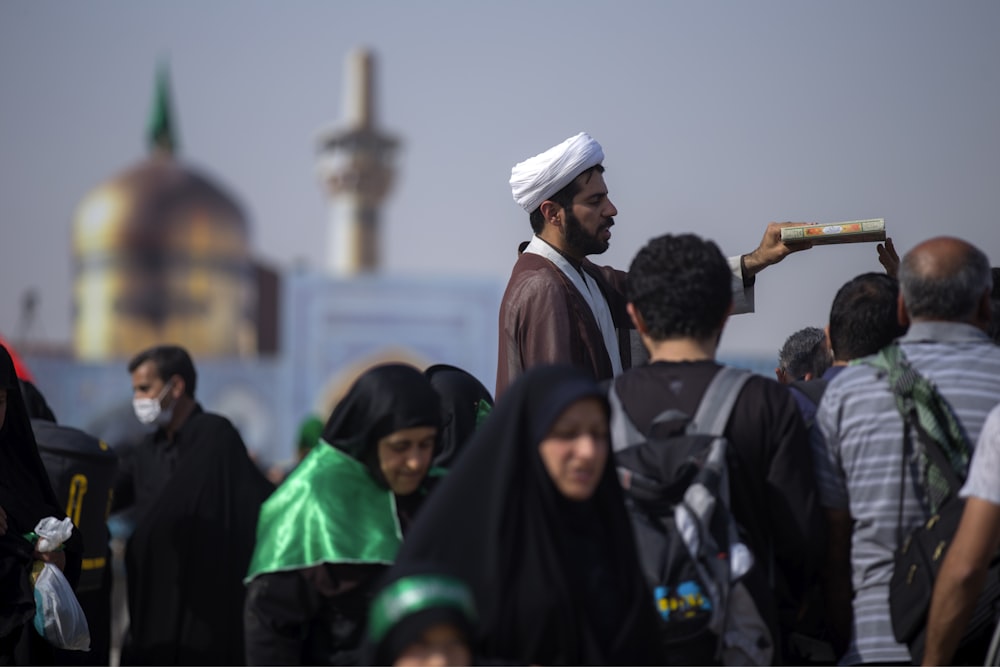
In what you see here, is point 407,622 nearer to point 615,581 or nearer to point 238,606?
point 615,581

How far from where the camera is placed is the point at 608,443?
211cm

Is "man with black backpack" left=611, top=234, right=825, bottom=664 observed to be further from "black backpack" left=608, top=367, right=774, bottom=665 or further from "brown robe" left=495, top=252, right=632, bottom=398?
"brown robe" left=495, top=252, right=632, bottom=398

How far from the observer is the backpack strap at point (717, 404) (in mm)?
2348

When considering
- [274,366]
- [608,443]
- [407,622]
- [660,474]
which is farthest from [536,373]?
[274,366]

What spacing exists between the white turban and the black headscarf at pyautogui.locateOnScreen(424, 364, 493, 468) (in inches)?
17.0

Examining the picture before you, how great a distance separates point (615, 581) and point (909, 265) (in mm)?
790

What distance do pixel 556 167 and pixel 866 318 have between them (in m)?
0.73

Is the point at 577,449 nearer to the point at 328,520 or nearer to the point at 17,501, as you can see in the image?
the point at 328,520

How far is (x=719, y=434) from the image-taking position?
7.66 ft

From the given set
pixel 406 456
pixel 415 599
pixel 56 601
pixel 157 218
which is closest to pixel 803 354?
pixel 406 456

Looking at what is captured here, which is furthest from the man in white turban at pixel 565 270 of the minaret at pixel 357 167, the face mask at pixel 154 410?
the minaret at pixel 357 167

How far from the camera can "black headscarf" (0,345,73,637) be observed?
3174mm

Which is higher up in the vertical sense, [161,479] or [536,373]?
[536,373]

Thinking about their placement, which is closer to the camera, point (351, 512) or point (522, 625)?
point (522, 625)
